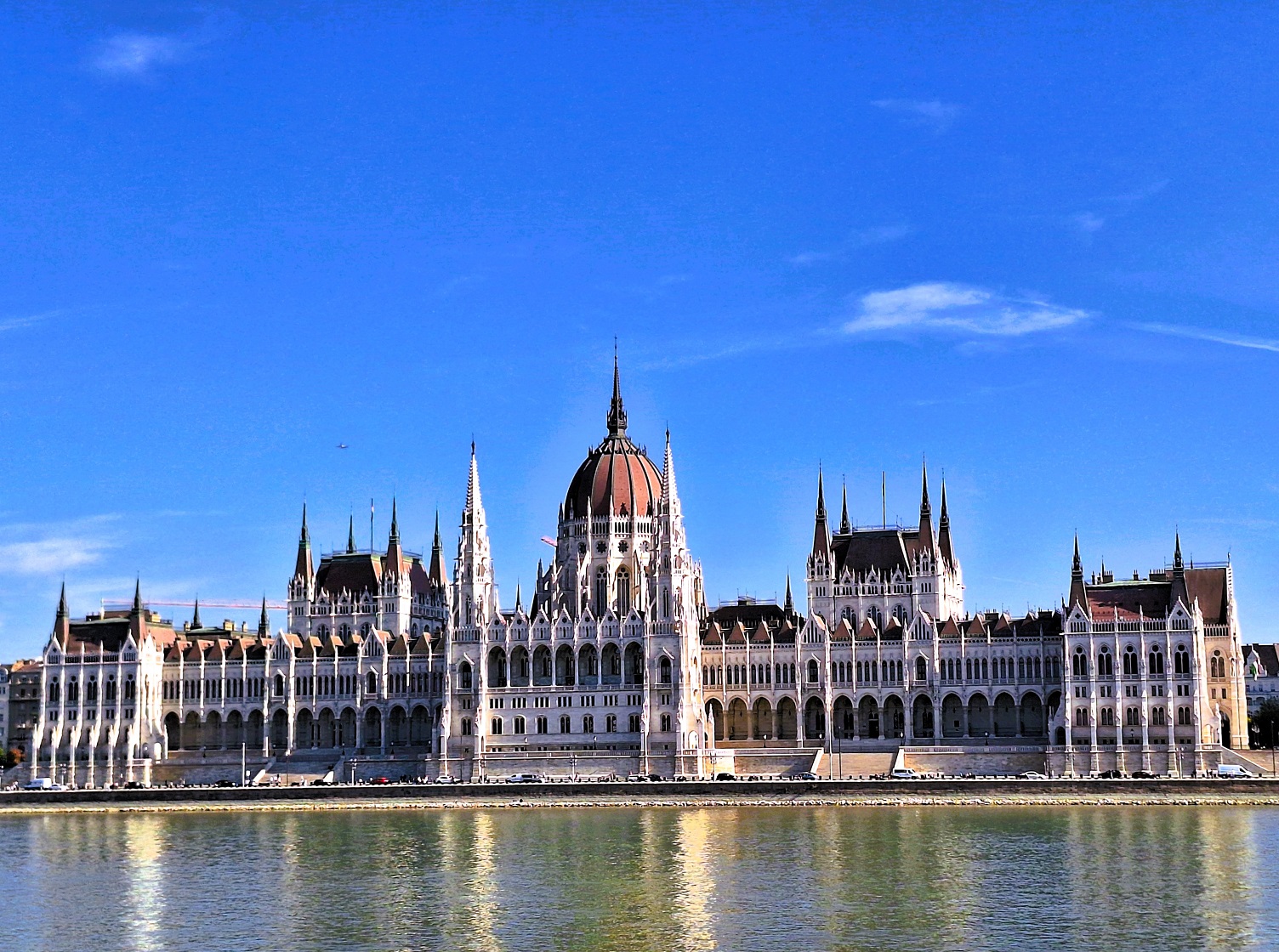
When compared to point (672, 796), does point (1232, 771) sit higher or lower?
higher

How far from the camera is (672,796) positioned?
421 feet

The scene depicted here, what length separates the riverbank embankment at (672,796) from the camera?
121062mm

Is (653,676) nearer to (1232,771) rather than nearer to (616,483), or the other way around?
(616,483)

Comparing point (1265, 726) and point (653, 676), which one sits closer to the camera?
point (653, 676)

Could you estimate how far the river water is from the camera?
69250 mm

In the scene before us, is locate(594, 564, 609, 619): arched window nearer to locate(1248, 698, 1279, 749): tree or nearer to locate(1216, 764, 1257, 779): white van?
locate(1216, 764, 1257, 779): white van

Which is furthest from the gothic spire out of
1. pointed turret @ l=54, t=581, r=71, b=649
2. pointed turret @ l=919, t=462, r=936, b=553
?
pointed turret @ l=54, t=581, r=71, b=649

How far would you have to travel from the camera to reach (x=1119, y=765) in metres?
135

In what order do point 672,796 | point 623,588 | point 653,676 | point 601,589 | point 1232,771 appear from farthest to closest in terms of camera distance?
1. point 623,588
2. point 601,589
3. point 653,676
4. point 1232,771
5. point 672,796

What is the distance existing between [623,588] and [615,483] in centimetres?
887

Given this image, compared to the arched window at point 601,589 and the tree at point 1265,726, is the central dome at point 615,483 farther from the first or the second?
the tree at point 1265,726

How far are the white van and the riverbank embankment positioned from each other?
5034 mm

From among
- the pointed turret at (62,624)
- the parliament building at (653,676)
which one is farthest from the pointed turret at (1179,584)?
the pointed turret at (62,624)

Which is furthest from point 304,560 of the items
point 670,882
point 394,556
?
point 670,882
